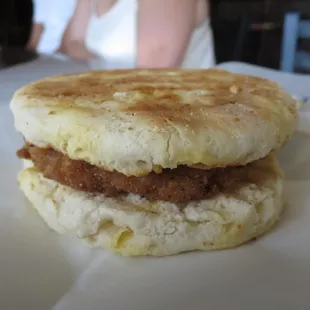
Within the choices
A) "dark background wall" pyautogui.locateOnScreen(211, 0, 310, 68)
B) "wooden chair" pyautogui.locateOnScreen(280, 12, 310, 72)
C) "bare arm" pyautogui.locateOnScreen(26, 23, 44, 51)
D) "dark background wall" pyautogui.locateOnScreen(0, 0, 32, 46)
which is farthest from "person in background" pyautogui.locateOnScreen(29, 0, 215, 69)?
"dark background wall" pyautogui.locateOnScreen(211, 0, 310, 68)

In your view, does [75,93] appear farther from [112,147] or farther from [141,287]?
[141,287]

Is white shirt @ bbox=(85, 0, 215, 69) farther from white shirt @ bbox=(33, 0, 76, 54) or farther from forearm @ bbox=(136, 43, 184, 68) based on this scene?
white shirt @ bbox=(33, 0, 76, 54)

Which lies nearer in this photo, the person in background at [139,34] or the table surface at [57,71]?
the table surface at [57,71]

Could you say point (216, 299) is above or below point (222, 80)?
below

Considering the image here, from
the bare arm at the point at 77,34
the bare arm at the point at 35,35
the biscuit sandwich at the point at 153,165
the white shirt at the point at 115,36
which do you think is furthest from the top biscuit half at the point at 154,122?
the bare arm at the point at 35,35

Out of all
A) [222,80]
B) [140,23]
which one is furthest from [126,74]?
[140,23]

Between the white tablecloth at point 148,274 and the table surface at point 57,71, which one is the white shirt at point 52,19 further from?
the white tablecloth at point 148,274
